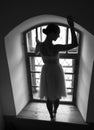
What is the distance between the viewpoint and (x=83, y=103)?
71.0 inches

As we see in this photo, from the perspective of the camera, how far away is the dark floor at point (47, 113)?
6.00 feet

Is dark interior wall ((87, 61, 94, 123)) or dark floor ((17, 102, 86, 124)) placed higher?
dark interior wall ((87, 61, 94, 123))

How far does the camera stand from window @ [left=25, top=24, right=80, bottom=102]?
181 cm

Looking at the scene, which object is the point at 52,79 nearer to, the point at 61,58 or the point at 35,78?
the point at 61,58

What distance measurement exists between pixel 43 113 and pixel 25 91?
0.34 metres

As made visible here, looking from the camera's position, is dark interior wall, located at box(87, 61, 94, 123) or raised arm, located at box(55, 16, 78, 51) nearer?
raised arm, located at box(55, 16, 78, 51)

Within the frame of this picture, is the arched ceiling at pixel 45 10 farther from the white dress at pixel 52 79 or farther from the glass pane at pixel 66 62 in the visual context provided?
the glass pane at pixel 66 62

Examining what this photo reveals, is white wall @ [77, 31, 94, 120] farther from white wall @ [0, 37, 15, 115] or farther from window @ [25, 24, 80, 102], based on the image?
white wall @ [0, 37, 15, 115]

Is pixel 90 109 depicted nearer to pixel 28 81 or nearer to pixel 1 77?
pixel 28 81

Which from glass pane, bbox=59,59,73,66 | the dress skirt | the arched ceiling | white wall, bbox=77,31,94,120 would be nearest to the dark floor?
white wall, bbox=77,31,94,120

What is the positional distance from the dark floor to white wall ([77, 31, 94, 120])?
0.08 m

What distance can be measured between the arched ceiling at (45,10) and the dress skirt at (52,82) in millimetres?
448

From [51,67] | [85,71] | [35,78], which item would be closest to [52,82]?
[51,67]

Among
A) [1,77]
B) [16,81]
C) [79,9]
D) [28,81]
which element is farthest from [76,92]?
[79,9]
